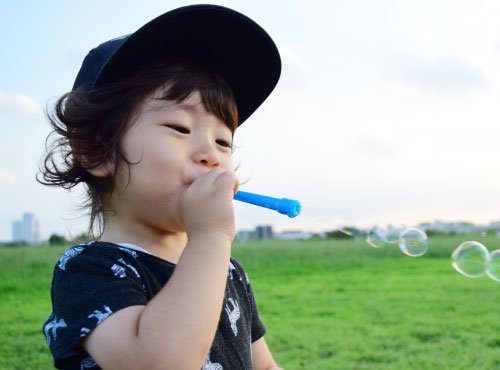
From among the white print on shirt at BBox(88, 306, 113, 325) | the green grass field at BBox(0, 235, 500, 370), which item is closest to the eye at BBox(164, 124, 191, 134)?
the white print on shirt at BBox(88, 306, 113, 325)

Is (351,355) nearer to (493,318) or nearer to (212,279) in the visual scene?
(493,318)

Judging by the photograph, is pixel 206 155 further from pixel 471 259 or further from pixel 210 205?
pixel 471 259

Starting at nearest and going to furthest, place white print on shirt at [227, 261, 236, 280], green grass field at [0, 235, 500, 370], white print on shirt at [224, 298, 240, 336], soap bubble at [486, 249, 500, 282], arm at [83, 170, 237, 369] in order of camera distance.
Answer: arm at [83, 170, 237, 369]
white print on shirt at [224, 298, 240, 336]
white print on shirt at [227, 261, 236, 280]
soap bubble at [486, 249, 500, 282]
green grass field at [0, 235, 500, 370]

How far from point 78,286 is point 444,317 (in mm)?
3974

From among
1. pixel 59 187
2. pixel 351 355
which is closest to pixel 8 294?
pixel 351 355

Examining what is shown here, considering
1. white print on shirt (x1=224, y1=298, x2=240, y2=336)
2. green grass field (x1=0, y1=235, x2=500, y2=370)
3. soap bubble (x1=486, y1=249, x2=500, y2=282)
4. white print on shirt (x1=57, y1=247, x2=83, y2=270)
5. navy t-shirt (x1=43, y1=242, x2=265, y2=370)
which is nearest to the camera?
navy t-shirt (x1=43, y1=242, x2=265, y2=370)

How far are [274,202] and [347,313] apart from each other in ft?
11.8

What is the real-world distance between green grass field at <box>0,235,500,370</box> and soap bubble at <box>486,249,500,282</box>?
3.37 feet

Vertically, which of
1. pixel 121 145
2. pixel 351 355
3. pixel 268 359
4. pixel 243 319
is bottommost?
pixel 351 355

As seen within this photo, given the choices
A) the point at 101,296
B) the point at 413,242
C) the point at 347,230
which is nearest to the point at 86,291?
the point at 101,296

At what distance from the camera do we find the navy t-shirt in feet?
3.76

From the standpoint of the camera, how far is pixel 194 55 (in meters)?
1.43

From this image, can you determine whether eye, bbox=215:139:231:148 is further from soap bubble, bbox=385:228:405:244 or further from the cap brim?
soap bubble, bbox=385:228:405:244

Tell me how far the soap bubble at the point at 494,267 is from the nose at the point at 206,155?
63.6 inches
